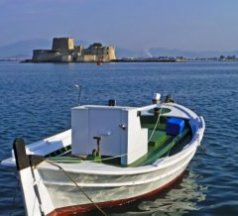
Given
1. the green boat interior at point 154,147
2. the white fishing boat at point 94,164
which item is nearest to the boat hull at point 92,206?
the white fishing boat at point 94,164

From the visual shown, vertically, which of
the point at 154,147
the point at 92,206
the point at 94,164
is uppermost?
the point at 94,164

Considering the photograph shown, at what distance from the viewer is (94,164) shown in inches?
497

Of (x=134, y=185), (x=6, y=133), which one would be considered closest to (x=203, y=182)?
(x=134, y=185)

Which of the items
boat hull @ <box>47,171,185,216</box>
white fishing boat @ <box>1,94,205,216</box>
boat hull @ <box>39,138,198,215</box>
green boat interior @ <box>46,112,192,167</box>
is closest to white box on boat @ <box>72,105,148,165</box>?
white fishing boat @ <box>1,94,205,216</box>

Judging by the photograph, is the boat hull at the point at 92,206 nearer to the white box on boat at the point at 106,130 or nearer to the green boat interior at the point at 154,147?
the green boat interior at the point at 154,147

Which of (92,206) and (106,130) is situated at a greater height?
(106,130)

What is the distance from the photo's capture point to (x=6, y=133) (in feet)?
82.0

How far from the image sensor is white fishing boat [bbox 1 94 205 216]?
11.5 m

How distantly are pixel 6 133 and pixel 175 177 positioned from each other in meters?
11.9

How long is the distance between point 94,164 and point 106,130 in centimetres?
122

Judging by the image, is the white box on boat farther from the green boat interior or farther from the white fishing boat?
the green boat interior

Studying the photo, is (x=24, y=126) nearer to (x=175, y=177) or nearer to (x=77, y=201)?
(x=175, y=177)

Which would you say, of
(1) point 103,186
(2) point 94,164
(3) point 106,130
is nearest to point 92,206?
(1) point 103,186

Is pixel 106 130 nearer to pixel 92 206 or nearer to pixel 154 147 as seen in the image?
pixel 92 206
